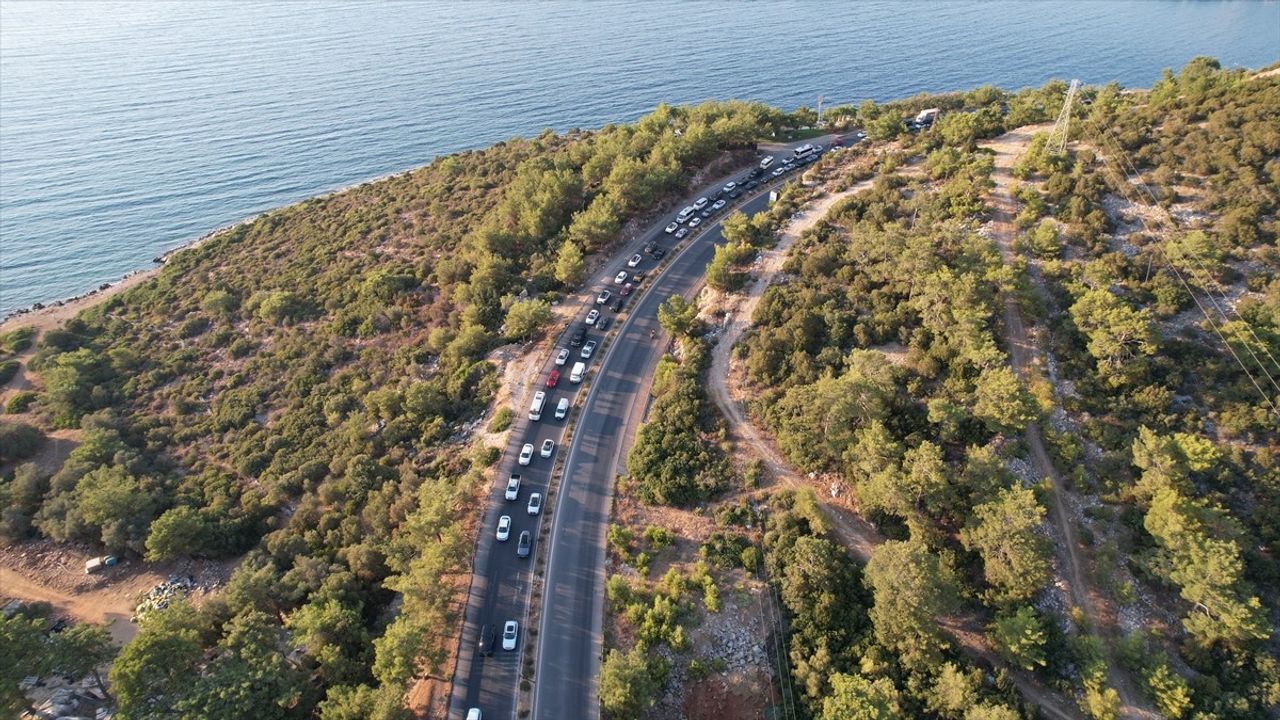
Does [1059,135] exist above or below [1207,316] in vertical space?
above

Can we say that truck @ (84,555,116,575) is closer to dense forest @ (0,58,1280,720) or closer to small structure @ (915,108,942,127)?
dense forest @ (0,58,1280,720)

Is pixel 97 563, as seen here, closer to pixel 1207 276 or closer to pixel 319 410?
pixel 319 410

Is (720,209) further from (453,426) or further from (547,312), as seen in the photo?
(453,426)

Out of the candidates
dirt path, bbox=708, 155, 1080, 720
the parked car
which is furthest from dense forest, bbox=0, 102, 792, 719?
dirt path, bbox=708, 155, 1080, 720

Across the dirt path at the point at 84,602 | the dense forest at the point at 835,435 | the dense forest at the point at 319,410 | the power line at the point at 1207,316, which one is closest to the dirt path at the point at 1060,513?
the dense forest at the point at 835,435

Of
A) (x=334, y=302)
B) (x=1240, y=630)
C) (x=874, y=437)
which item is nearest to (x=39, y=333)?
(x=334, y=302)

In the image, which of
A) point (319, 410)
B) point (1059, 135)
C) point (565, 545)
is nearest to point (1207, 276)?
point (1059, 135)
